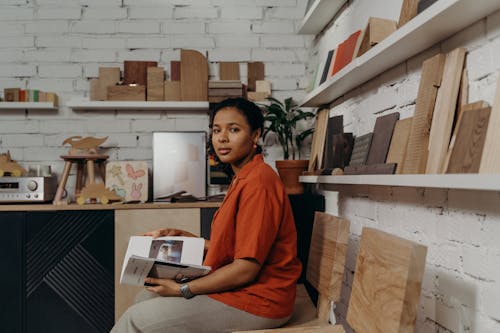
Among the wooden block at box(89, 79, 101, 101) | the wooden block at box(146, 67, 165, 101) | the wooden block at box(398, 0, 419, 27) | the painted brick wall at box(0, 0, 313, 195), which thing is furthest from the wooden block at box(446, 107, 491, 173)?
the wooden block at box(89, 79, 101, 101)

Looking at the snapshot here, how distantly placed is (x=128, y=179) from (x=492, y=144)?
8.01 ft

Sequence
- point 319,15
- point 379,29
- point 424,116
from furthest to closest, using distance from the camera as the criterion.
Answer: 1. point 319,15
2. point 379,29
3. point 424,116

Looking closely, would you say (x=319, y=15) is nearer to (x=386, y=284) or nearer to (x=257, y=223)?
(x=257, y=223)

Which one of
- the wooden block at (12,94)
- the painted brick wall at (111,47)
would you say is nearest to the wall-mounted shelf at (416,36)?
the painted brick wall at (111,47)

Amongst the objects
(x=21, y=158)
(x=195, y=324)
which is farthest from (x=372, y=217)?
(x=21, y=158)

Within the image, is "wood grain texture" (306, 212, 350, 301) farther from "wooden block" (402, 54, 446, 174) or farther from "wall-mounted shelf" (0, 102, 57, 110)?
"wall-mounted shelf" (0, 102, 57, 110)

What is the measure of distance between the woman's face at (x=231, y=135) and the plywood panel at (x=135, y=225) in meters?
1.07

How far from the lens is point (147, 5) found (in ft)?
10.7

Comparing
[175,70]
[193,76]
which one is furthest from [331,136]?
[175,70]

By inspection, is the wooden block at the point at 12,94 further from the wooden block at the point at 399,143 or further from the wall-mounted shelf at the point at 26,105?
the wooden block at the point at 399,143

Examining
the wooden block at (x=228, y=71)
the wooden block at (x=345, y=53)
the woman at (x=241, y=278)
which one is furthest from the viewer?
the wooden block at (x=228, y=71)

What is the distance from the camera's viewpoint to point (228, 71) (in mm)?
3250

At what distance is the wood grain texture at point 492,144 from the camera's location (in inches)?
39.0

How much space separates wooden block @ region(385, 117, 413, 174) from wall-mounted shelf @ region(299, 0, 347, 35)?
1.12m
